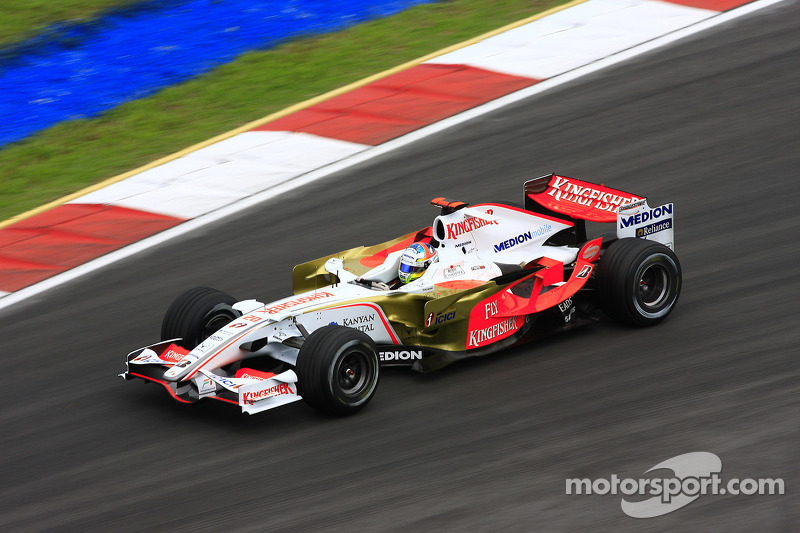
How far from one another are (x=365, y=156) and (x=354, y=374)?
16.0 feet

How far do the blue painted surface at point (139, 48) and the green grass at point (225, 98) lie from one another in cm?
34

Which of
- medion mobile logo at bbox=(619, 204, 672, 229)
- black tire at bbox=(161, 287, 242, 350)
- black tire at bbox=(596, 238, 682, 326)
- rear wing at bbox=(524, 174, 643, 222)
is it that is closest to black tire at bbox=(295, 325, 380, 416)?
black tire at bbox=(161, 287, 242, 350)

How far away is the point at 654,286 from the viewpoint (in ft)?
24.8

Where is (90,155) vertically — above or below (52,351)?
above

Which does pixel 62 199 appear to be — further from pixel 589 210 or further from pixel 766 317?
pixel 766 317

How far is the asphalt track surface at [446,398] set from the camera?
18.6 ft

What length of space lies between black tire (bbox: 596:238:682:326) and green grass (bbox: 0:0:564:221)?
6.21 metres

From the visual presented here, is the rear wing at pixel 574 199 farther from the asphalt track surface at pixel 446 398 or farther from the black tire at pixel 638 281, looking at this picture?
the asphalt track surface at pixel 446 398

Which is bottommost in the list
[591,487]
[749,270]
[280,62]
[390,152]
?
[591,487]

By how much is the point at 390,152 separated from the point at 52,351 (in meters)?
4.49

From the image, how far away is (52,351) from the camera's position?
8.12 metres

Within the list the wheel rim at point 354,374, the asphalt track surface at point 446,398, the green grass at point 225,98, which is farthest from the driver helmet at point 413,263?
the green grass at point 225,98

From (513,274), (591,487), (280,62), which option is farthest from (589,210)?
(280,62)

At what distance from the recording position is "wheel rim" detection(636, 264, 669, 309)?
7465 millimetres
